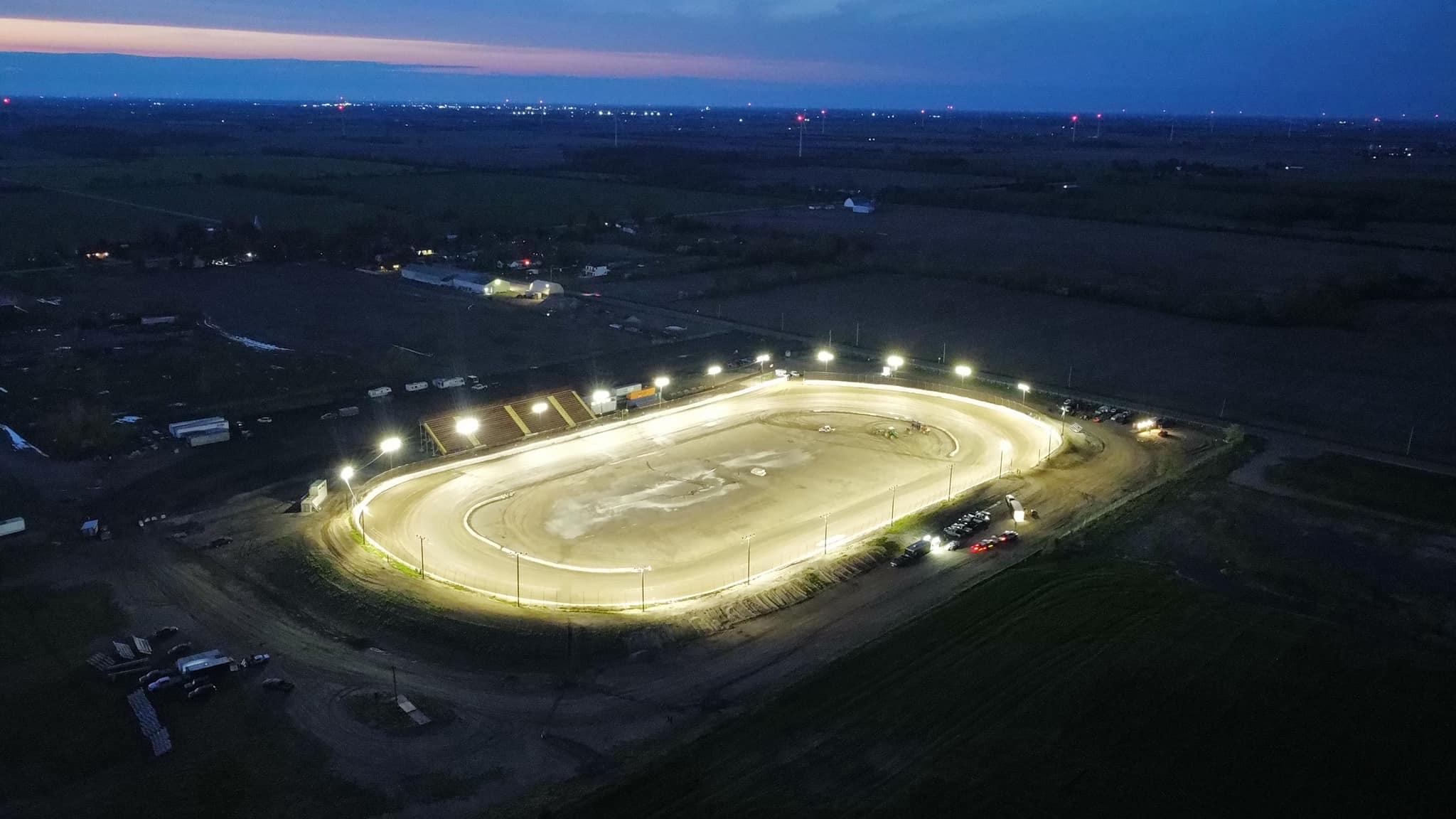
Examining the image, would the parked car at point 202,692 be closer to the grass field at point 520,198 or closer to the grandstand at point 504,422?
the grandstand at point 504,422

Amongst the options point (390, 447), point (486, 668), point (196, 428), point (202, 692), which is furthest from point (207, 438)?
point (486, 668)

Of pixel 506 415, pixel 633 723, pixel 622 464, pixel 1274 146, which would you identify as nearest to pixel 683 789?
pixel 633 723

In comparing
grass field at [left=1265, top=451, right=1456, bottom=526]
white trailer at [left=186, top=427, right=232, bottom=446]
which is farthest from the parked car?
grass field at [left=1265, top=451, right=1456, bottom=526]

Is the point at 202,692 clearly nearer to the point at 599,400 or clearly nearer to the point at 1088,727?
the point at 1088,727

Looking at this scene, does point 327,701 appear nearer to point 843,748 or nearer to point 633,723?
point 633,723

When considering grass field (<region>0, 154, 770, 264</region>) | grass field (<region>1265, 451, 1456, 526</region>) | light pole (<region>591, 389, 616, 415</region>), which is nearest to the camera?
grass field (<region>1265, 451, 1456, 526</region>)

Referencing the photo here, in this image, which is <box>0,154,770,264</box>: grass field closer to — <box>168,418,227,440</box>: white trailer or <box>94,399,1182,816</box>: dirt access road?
<box>168,418,227,440</box>: white trailer

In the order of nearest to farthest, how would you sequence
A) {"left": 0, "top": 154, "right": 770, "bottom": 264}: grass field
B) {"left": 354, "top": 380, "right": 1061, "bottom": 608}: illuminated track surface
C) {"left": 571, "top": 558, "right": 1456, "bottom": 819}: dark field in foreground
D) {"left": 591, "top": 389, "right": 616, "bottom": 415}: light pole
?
{"left": 571, "top": 558, "right": 1456, "bottom": 819}: dark field in foreground → {"left": 354, "top": 380, "right": 1061, "bottom": 608}: illuminated track surface → {"left": 591, "top": 389, "right": 616, "bottom": 415}: light pole → {"left": 0, "top": 154, "right": 770, "bottom": 264}: grass field
